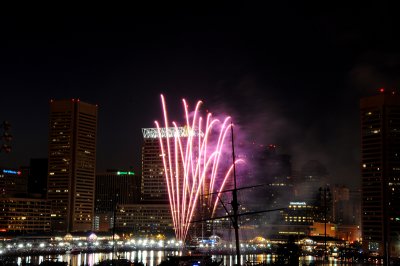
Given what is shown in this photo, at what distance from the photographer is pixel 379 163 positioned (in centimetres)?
14512

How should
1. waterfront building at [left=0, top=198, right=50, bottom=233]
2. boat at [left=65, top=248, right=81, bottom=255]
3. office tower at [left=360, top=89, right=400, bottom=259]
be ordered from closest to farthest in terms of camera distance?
boat at [left=65, top=248, right=81, bottom=255], office tower at [left=360, top=89, right=400, bottom=259], waterfront building at [left=0, top=198, right=50, bottom=233]

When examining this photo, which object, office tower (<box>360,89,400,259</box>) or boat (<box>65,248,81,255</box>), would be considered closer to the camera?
boat (<box>65,248,81,255</box>)

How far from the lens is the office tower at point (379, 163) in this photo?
446 ft

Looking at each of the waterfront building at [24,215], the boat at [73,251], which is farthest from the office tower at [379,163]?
the waterfront building at [24,215]

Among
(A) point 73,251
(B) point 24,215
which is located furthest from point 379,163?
(B) point 24,215

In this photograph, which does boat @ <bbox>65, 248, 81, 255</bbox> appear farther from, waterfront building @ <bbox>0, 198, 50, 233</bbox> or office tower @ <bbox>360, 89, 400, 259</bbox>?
office tower @ <bbox>360, 89, 400, 259</bbox>

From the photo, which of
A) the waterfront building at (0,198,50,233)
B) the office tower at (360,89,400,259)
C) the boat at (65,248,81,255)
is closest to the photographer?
the boat at (65,248,81,255)

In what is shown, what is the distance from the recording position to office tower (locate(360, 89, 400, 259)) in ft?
446

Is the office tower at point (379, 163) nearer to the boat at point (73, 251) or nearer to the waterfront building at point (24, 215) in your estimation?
the boat at point (73, 251)

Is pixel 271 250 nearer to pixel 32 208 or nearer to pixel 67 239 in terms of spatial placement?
pixel 67 239

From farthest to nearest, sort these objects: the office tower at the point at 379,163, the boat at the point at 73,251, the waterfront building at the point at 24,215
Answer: the waterfront building at the point at 24,215 < the office tower at the point at 379,163 < the boat at the point at 73,251

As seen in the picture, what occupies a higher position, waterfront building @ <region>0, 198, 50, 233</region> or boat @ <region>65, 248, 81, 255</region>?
waterfront building @ <region>0, 198, 50, 233</region>

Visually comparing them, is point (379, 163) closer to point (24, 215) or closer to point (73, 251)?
point (73, 251)

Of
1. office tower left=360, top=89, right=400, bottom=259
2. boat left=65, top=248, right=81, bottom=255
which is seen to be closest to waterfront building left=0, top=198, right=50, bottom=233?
boat left=65, top=248, right=81, bottom=255
